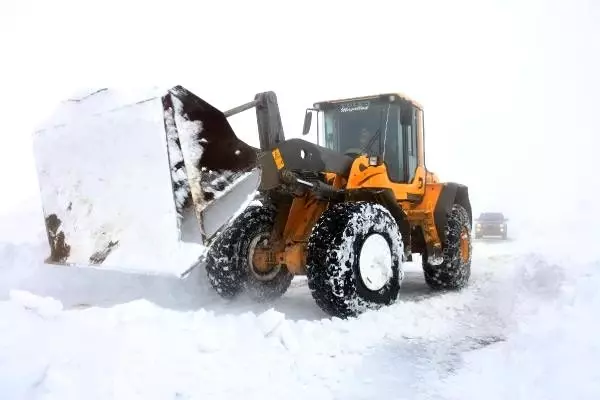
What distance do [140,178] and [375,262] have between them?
238cm

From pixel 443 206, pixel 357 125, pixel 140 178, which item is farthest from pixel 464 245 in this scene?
pixel 140 178

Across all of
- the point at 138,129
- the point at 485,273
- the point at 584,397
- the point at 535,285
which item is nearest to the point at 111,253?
the point at 138,129

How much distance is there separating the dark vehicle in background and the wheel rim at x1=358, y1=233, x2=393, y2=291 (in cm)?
1570

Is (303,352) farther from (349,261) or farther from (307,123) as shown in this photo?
(307,123)

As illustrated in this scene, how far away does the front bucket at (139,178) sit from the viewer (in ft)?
12.7

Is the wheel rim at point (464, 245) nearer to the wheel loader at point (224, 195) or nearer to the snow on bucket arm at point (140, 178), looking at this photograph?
the wheel loader at point (224, 195)

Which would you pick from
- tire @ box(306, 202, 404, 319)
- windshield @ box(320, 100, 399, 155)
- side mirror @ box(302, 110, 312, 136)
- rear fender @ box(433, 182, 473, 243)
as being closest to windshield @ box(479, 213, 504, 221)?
rear fender @ box(433, 182, 473, 243)

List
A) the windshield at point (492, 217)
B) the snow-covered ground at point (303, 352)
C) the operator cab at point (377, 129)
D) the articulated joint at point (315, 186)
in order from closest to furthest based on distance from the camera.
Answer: the snow-covered ground at point (303, 352) → the articulated joint at point (315, 186) → the operator cab at point (377, 129) → the windshield at point (492, 217)

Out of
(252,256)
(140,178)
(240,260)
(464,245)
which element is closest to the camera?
(140,178)

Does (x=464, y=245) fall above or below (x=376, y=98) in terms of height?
below

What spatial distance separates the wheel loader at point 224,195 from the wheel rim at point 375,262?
0.02 m

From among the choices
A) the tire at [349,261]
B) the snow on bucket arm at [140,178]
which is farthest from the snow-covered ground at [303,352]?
the snow on bucket arm at [140,178]

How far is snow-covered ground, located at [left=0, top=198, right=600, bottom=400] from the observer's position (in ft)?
9.10

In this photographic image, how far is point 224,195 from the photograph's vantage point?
415 cm
